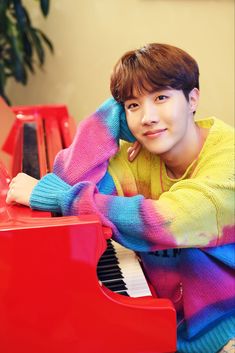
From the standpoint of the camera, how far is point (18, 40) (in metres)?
2.77

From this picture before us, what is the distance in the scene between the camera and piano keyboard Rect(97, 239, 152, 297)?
3.16 ft

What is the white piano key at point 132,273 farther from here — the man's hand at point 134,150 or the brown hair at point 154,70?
the brown hair at point 154,70

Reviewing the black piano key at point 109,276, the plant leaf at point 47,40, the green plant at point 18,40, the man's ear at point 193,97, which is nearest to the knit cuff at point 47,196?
the black piano key at point 109,276

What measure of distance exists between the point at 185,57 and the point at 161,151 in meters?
0.22

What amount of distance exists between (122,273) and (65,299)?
23 centimetres

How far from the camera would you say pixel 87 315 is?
2.77ft

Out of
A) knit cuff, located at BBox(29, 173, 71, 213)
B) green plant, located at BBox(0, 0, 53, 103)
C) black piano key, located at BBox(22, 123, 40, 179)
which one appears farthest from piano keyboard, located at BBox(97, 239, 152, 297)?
green plant, located at BBox(0, 0, 53, 103)

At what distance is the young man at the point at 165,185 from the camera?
93cm

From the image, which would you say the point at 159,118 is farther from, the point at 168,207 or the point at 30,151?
the point at 30,151

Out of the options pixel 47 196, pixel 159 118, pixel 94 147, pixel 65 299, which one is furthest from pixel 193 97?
pixel 65 299

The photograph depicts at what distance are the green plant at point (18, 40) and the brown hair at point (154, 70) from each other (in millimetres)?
1826

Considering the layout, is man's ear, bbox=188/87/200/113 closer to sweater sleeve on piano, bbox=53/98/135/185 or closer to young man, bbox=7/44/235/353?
young man, bbox=7/44/235/353

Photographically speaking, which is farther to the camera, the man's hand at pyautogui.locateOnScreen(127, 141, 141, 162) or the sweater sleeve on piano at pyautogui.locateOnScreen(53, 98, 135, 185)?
the man's hand at pyautogui.locateOnScreen(127, 141, 141, 162)

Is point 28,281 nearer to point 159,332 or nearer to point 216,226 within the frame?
point 159,332
